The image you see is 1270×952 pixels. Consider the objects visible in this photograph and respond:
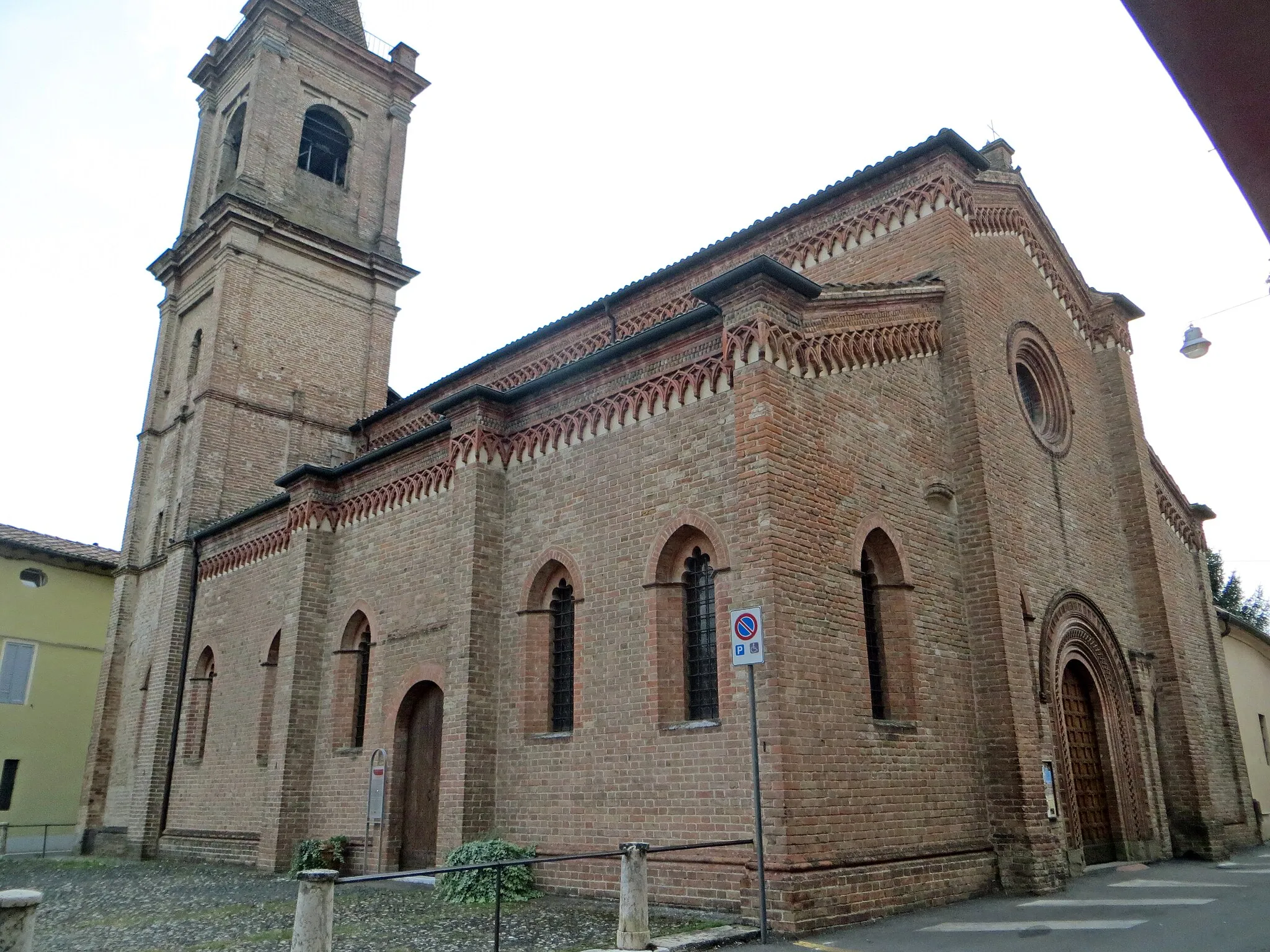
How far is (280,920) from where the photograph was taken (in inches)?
392

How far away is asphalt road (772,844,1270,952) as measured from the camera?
743 cm

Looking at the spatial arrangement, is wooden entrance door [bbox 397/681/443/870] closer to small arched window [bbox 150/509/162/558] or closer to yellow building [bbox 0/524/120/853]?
small arched window [bbox 150/509/162/558]

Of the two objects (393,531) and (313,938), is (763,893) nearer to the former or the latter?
(313,938)

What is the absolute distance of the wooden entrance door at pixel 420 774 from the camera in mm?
13336

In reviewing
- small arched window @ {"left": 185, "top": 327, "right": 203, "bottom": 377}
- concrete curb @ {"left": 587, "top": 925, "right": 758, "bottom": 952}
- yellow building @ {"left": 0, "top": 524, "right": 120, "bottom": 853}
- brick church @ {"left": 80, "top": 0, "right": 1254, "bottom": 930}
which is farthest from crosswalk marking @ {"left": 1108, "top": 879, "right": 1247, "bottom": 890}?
yellow building @ {"left": 0, "top": 524, "right": 120, "bottom": 853}

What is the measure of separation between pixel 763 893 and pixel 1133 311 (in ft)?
44.8

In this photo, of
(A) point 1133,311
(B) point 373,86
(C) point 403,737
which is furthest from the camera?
(B) point 373,86

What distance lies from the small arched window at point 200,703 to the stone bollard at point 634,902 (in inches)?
555

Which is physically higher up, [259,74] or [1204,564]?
[259,74]

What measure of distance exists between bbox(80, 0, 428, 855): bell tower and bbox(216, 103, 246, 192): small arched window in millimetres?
51

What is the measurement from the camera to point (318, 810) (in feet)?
49.8

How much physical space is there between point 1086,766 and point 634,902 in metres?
8.57

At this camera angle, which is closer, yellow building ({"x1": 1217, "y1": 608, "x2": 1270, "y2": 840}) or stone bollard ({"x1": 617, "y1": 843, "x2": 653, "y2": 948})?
stone bollard ({"x1": 617, "y1": 843, "x2": 653, "y2": 948})

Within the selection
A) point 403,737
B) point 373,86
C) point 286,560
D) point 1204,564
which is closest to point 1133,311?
point 1204,564
